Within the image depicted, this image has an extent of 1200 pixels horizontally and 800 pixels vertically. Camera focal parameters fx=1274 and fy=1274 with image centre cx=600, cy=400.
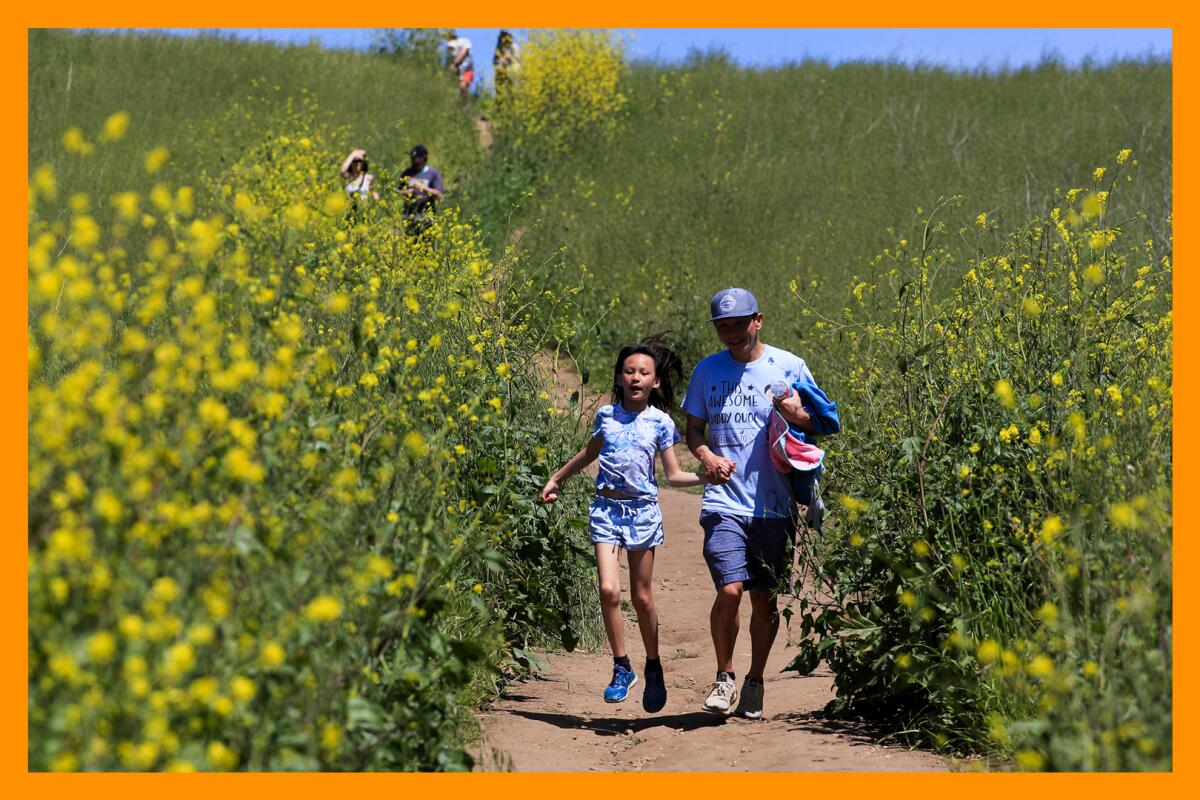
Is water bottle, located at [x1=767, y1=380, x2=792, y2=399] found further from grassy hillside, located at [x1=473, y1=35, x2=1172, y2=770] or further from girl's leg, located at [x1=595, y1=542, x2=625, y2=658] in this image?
girl's leg, located at [x1=595, y1=542, x2=625, y2=658]

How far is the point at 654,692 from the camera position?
5766 mm

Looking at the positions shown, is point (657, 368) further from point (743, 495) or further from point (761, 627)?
point (761, 627)

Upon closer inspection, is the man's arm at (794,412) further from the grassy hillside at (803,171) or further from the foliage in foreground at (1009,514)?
the grassy hillside at (803,171)

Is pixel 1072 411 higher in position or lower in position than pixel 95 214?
lower

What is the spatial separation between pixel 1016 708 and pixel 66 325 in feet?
11.0

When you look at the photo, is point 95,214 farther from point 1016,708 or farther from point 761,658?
point 1016,708

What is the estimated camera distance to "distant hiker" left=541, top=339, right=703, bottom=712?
579 cm

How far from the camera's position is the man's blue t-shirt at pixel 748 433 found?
5.78 m

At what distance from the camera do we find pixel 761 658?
5844 mm

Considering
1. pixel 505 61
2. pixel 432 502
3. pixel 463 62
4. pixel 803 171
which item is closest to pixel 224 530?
pixel 432 502

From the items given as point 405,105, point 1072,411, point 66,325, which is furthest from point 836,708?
point 405,105

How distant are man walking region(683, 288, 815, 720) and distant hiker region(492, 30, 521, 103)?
18.9m

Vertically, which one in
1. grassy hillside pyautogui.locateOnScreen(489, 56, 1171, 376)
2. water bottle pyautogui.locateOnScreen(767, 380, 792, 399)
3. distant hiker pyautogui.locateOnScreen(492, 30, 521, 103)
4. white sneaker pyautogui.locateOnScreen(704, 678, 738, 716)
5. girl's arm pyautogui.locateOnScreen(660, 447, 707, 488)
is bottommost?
white sneaker pyautogui.locateOnScreen(704, 678, 738, 716)

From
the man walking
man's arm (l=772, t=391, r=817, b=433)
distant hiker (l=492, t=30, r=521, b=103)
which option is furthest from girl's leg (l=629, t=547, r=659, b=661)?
distant hiker (l=492, t=30, r=521, b=103)
